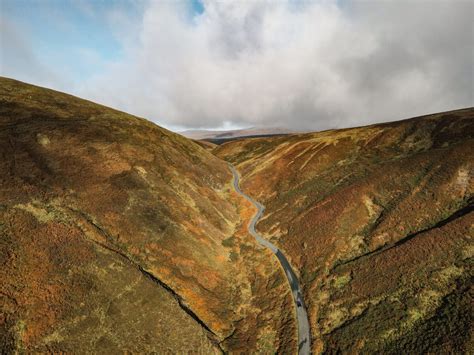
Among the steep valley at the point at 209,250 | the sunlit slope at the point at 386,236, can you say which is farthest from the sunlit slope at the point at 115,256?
the sunlit slope at the point at 386,236

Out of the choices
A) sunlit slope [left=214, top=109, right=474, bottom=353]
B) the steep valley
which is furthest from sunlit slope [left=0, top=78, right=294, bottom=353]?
sunlit slope [left=214, top=109, right=474, bottom=353]

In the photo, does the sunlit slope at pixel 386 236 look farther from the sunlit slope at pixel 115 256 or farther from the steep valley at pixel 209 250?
the sunlit slope at pixel 115 256

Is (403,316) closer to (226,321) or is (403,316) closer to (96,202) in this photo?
(226,321)

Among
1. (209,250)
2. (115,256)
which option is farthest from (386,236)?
(115,256)

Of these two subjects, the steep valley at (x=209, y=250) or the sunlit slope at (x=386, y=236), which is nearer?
the steep valley at (x=209, y=250)

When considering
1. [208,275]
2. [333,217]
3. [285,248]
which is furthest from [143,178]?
[333,217]
